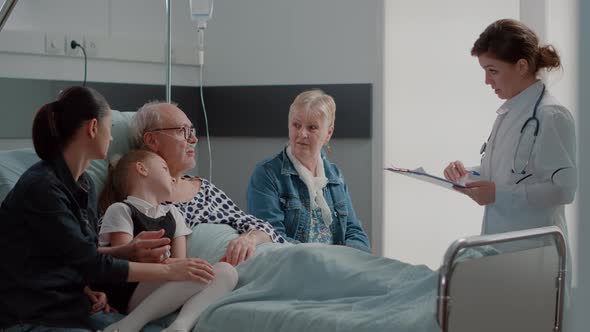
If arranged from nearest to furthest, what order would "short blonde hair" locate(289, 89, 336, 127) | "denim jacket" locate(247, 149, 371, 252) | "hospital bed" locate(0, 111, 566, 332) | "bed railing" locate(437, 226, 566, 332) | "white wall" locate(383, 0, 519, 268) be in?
"bed railing" locate(437, 226, 566, 332)
"hospital bed" locate(0, 111, 566, 332)
"denim jacket" locate(247, 149, 371, 252)
"short blonde hair" locate(289, 89, 336, 127)
"white wall" locate(383, 0, 519, 268)

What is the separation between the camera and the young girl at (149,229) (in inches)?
98.9

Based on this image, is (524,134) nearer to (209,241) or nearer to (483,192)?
(483,192)

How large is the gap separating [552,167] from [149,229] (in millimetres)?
1409

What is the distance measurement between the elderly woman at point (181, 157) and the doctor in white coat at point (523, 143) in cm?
86

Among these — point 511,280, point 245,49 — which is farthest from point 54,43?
point 511,280

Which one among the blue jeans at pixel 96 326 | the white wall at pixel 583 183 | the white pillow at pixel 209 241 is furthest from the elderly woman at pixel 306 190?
the white wall at pixel 583 183

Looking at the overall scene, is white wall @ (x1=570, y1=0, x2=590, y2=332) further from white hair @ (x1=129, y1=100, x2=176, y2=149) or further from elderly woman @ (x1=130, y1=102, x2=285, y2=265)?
white hair @ (x1=129, y1=100, x2=176, y2=149)

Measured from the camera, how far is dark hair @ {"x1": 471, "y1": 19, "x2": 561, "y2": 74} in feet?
9.37

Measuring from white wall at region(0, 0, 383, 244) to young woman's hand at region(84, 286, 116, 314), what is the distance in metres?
2.23

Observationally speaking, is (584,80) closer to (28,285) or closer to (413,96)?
(28,285)

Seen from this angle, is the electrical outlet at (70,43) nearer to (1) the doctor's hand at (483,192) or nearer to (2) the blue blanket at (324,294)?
(2) the blue blanket at (324,294)

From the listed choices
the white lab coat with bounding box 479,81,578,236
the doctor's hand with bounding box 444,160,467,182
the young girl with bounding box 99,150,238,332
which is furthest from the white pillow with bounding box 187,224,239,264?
the white lab coat with bounding box 479,81,578,236

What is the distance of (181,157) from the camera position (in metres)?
3.07

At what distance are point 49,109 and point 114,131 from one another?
69 cm
